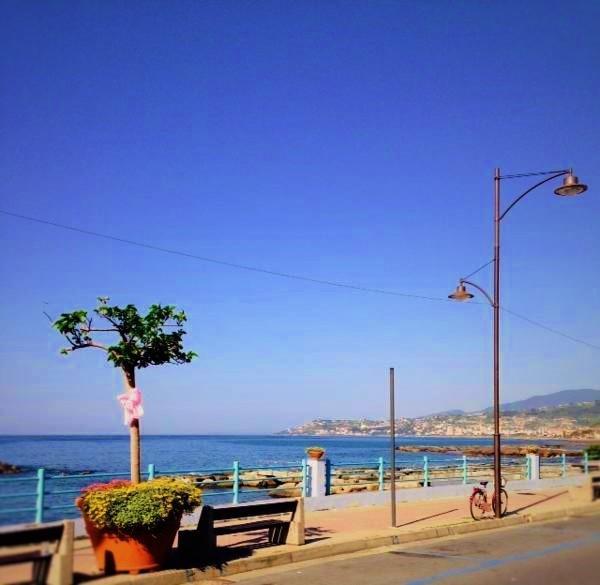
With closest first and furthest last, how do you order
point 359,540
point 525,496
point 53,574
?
point 53,574 → point 359,540 → point 525,496

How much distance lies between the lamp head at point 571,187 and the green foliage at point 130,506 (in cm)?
1035

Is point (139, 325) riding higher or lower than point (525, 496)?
higher

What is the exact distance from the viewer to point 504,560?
10695 mm

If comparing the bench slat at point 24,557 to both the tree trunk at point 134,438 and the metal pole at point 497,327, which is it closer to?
the tree trunk at point 134,438

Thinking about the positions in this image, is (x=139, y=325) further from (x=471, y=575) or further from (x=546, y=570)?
(x=546, y=570)

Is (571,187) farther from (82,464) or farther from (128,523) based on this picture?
(82,464)

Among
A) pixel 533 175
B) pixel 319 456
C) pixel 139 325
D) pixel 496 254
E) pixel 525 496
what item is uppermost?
pixel 533 175

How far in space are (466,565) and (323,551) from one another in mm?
2282

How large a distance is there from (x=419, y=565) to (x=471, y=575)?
1.05 metres

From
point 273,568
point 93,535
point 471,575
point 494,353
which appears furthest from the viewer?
point 494,353

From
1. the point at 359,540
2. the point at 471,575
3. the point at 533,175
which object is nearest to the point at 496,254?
the point at 533,175

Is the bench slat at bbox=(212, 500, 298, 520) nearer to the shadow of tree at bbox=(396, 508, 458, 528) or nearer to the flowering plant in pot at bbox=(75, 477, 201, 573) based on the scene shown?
the flowering plant in pot at bbox=(75, 477, 201, 573)

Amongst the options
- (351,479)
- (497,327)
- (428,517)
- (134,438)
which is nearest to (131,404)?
(134,438)

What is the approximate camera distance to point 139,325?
976cm
